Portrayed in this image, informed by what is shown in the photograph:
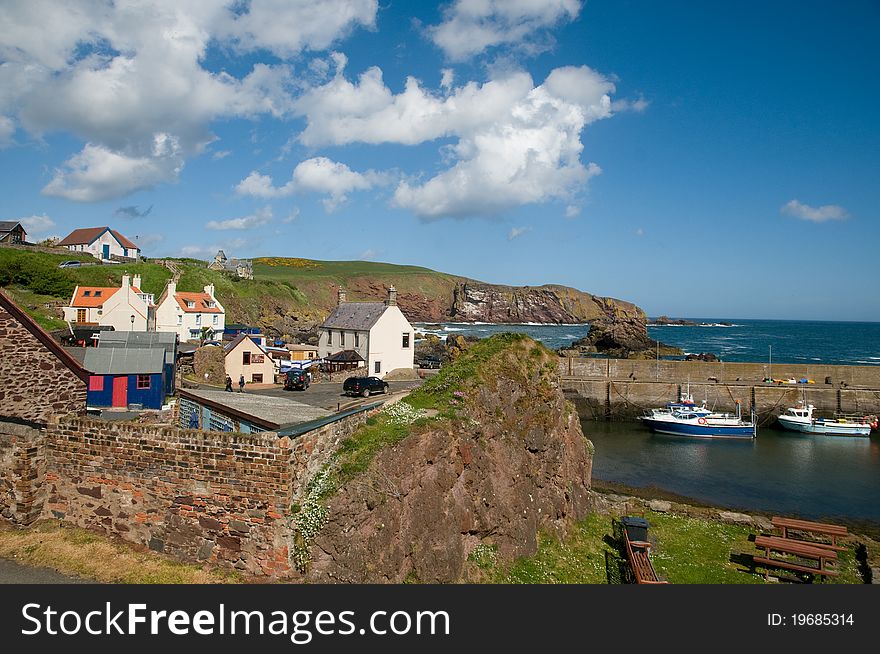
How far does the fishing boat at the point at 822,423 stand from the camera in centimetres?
4603

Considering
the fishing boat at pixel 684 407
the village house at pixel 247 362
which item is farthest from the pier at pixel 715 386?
the village house at pixel 247 362

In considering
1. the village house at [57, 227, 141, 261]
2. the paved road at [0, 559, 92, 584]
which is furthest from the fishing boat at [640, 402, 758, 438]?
the village house at [57, 227, 141, 261]

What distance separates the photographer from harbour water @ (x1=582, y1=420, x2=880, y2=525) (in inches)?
1163

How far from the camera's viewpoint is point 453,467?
14.5 metres

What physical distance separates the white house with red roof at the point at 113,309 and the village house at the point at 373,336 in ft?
72.1

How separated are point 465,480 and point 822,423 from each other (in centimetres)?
4671

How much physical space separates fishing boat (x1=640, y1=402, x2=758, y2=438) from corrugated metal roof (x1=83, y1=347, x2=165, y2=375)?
40835mm

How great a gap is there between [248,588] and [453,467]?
705 centimetres

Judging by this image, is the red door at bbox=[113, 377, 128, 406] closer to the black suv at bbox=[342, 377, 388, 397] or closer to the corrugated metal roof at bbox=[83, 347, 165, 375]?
the corrugated metal roof at bbox=[83, 347, 165, 375]

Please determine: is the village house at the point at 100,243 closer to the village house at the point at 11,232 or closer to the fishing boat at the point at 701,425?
the village house at the point at 11,232

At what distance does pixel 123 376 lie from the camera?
24.0 meters

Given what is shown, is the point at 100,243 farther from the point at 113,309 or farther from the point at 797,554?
the point at 797,554

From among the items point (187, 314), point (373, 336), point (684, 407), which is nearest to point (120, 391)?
point (373, 336)

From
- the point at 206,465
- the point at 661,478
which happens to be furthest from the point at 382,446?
the point at 661,478
